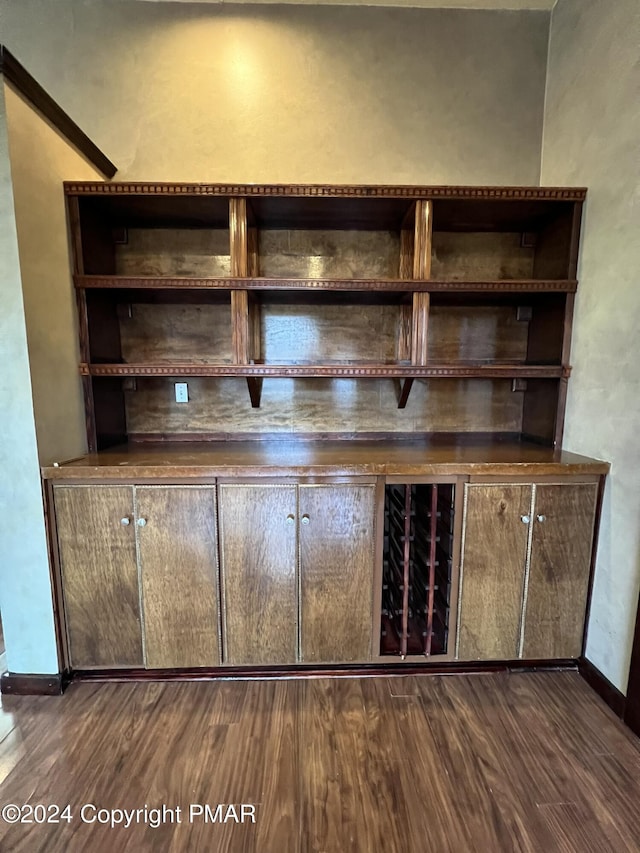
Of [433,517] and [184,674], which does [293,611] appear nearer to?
[184,674]

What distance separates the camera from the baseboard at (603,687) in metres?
1.53

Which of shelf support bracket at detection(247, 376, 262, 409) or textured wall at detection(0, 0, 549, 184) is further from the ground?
textured wall at detection(0, 0, 549, 184)

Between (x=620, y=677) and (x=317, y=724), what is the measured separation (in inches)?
49.2

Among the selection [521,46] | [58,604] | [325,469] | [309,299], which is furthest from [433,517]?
[521,46]

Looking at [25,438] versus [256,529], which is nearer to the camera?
[25,438]

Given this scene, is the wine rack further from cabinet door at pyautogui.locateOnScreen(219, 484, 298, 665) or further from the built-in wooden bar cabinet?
cabinet door at pyautogui.locateOnScreen(219, 484, 298, 665)

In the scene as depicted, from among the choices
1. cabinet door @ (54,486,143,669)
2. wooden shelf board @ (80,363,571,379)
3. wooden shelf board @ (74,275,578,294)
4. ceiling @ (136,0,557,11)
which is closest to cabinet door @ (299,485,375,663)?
wooden shelf board @ (80,363,571,379)

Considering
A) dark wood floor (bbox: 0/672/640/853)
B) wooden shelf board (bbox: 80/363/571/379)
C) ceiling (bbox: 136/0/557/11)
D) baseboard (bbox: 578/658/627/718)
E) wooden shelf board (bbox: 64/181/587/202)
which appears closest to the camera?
dark wood floor (bbox: 0/672/640/853)

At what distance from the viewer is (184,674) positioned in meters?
1.70

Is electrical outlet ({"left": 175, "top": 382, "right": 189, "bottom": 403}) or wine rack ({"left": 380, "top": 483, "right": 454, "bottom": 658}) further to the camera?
electrical outlet ({"left": 175, "top": 382, "right": 189, "bottom": 403})

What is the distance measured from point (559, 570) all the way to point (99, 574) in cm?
202

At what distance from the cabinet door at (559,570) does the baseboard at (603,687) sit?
58 mm

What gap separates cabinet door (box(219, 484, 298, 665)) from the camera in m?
1.61
